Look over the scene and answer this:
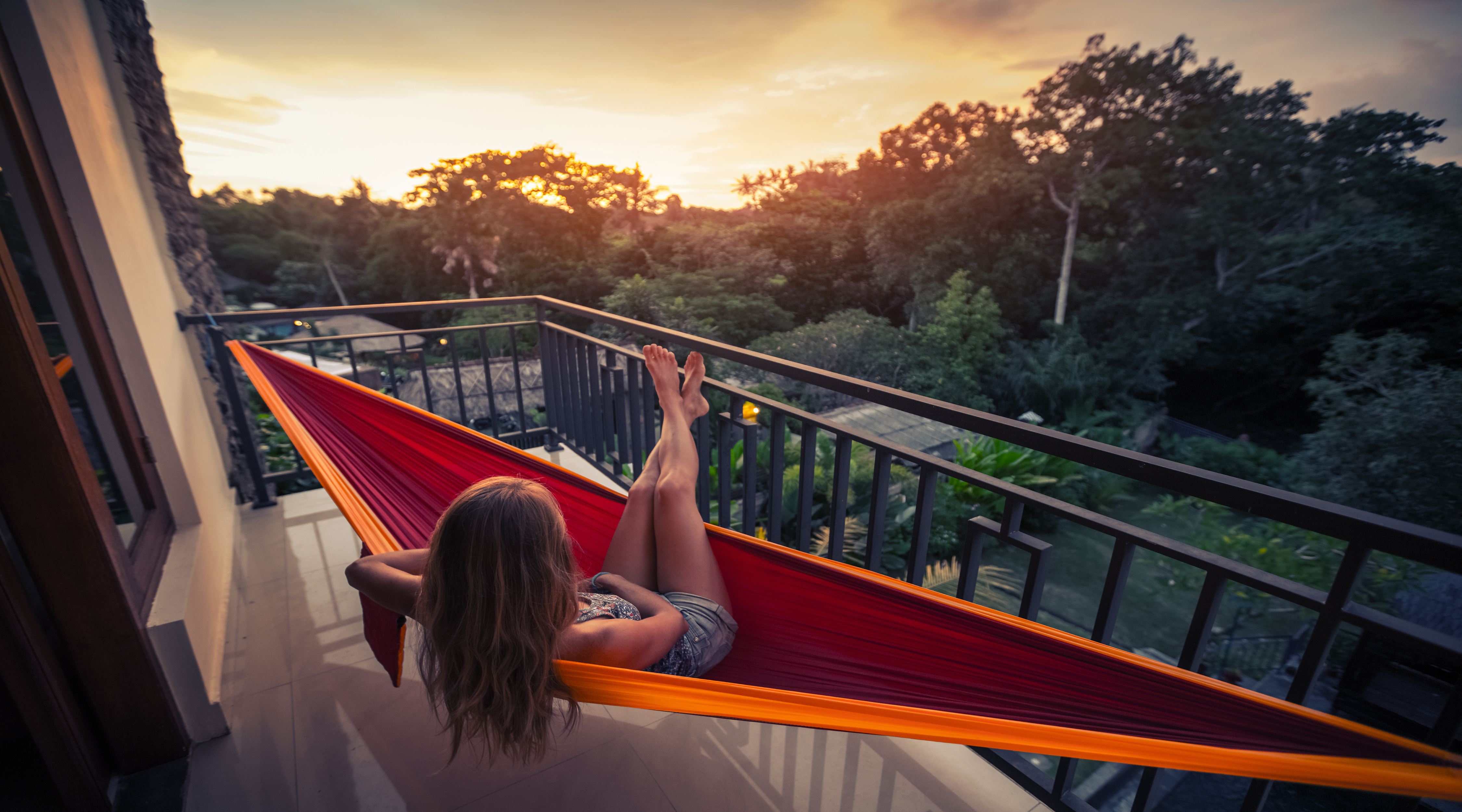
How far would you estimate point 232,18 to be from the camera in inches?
255

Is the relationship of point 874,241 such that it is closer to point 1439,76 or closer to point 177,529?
point 1439,76

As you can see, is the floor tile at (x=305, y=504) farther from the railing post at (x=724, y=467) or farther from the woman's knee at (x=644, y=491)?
the woman's knee at (x=644, y=491)

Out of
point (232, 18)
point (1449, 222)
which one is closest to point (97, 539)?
point (232, 18)


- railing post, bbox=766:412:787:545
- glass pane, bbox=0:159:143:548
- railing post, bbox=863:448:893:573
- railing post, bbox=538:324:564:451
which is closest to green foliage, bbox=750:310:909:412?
railing post, bbox=538:324:564:451

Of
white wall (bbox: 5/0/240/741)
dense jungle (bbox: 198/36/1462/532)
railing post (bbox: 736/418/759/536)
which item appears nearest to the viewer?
white wall (bbox: 5/0/240/741)

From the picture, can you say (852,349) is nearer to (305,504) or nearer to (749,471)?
(305,504)

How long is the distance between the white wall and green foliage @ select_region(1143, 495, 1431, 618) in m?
5.22

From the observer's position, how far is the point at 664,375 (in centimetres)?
150

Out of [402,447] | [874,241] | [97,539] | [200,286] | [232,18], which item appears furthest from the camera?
[874,241]

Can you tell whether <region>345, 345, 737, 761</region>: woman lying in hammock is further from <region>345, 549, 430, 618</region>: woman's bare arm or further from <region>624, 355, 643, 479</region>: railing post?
<region>624, 355, 643, 479</region>: railing post

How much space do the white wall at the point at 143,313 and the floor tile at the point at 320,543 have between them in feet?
0.60

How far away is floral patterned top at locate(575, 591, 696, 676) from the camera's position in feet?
3.33

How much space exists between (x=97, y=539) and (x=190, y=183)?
9.41ft

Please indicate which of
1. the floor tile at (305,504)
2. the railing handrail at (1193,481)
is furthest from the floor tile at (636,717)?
the floor tile at (305,504)
